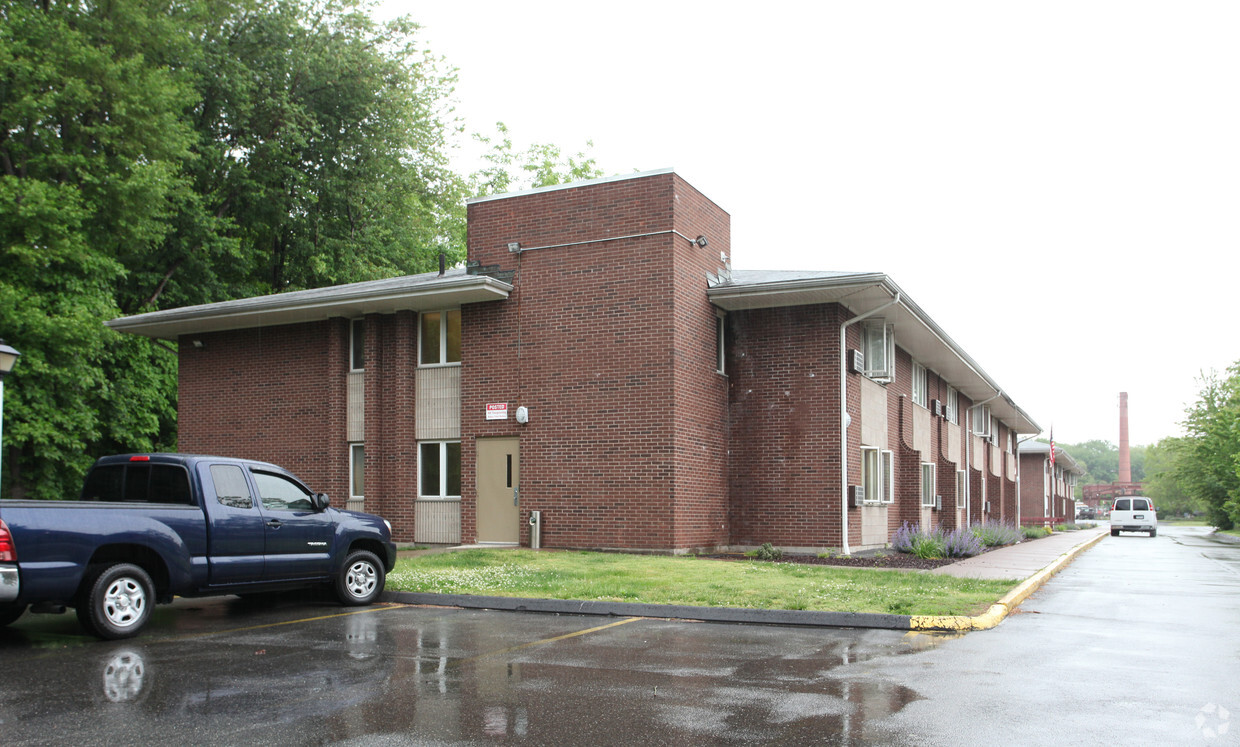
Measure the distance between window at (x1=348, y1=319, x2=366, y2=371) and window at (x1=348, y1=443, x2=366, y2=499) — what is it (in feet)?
5.72

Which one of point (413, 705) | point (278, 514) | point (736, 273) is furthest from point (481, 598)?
point (736, 273)

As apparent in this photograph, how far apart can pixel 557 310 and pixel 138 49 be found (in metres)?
17.6

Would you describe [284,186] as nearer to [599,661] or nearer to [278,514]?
[278,514]

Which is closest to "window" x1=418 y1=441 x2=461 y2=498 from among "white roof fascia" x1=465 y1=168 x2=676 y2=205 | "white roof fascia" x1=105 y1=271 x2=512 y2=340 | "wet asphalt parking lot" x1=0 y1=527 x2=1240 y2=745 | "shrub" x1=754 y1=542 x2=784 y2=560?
"white roof fascia" x1=105 y1=271 x2=512 y2=340

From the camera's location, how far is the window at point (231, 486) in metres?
10.6

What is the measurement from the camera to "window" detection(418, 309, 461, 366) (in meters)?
20.7

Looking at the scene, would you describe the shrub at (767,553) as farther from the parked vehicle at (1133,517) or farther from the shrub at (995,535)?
the parked vehicle at (1133,517)

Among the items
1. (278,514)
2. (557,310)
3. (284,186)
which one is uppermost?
(284,186)

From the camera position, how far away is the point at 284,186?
34.7 m

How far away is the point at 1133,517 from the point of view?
4691 centimetres

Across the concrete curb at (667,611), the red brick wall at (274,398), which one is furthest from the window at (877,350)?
the concrete curb at (667,611)

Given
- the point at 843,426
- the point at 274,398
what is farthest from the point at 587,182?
the point at 274,398

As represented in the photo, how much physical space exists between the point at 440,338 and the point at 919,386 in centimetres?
1434

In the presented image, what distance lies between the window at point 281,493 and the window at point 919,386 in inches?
760
